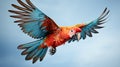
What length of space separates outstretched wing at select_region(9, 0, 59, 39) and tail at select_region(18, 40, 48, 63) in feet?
0.13

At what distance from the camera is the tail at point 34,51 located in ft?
4.42

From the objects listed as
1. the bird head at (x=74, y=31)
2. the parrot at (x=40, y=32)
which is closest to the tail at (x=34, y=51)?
the parrot at (x=40, y=32)

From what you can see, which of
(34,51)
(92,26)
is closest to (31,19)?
(34,51)

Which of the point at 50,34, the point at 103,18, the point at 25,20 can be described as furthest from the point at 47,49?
the point at 103,18

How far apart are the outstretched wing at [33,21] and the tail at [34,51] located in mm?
39

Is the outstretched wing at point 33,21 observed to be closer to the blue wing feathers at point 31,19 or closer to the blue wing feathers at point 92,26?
the blue wing feathers at point 31,19

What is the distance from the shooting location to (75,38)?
147cm

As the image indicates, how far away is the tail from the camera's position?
135 centimetres

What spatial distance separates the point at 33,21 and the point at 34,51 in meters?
0.15

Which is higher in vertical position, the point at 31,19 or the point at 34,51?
the point at 31,19

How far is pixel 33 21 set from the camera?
4.40 feet

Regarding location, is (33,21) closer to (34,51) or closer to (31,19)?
(31,19)

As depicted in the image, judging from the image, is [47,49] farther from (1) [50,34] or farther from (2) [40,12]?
→ (2) [40,12]

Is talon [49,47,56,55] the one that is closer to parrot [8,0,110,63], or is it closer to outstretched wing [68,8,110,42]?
parrot [8,0,110,63]
